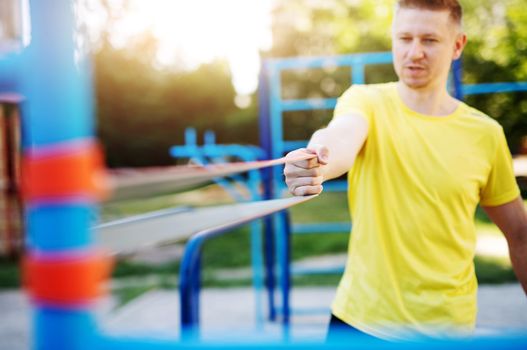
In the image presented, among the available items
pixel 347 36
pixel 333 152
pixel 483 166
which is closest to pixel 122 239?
pixel 333 152

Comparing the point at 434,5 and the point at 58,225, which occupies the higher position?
the point at 434,5

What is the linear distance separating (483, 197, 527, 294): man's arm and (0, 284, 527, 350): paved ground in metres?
2.18

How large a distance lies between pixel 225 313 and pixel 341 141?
12.2 ft

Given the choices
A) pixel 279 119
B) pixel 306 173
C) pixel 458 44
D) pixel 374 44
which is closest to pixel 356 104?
pixel 458 44

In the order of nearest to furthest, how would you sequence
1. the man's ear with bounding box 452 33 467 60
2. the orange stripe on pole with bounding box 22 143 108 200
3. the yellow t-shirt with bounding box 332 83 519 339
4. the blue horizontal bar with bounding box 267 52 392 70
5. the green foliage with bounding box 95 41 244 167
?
the orange stripe on pole with bounding box 22 143 108 200, the yellow t-shirt with bounding box 332 83 519 339, the man's ear with bounding box 452 33 467 60, the blue horizontal bar with bounding box 267 52 392 70, the green foliage with bounding box 95 41 244 167

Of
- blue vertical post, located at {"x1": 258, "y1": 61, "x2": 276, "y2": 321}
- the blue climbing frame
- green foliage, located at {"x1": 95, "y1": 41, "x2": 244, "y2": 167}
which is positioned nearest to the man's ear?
the blue climbing frame

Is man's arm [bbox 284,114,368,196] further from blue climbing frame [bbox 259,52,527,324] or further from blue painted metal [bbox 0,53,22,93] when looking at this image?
blue climbing frame [bbox 259,52,527,324]

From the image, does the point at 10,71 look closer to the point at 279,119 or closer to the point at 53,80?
the point at 53,80

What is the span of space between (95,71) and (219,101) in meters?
3.65

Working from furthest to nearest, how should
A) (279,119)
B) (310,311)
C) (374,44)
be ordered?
(374,44) < (279,119) < (310,311)

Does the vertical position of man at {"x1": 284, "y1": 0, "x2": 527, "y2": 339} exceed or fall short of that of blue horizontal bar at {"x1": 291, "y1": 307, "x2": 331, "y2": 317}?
it exceeds it

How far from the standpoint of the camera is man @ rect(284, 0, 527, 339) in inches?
64.7

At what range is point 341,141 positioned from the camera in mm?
1576

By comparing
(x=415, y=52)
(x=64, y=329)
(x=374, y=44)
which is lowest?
(x=64, y=329)
